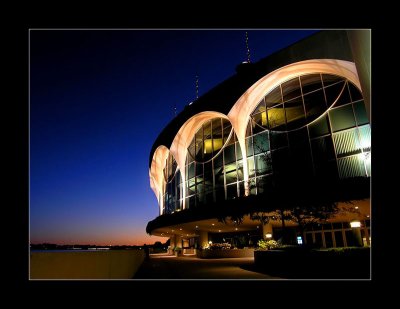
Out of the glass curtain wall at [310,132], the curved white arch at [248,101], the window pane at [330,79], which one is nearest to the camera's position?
the glass curtain wall at [310,132]

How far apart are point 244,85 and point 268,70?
235cm

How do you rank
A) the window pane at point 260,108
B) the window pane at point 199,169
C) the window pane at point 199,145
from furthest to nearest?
the window pane at point 199,145 < the window pane at point 199,169 < the window pane at point 260,108

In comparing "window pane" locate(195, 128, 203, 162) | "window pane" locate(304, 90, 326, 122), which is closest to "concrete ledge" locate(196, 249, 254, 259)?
"window pane" locate(195, 128, 203, 162)

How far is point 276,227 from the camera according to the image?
28875 millimetres

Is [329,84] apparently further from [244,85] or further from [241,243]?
[241,243]

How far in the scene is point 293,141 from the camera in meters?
21.6

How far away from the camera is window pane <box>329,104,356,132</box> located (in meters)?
19.2

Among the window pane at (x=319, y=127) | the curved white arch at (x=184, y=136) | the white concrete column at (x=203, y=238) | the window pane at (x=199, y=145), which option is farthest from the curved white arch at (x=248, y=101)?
the white concrete column at (x=203, y=238)

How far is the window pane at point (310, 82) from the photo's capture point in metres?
21.4

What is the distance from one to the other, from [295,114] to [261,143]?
3.51 m

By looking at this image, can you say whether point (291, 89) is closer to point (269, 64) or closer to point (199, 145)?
point (269, 64)

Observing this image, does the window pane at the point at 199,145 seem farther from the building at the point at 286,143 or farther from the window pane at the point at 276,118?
the window pane at the point at 276,118

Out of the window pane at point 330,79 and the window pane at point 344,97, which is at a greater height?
the window pane at point 330,79
